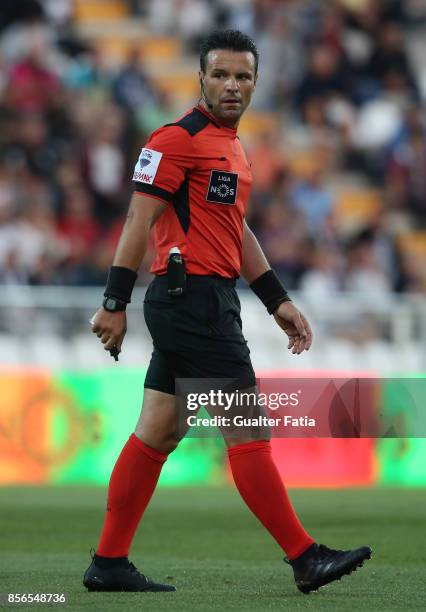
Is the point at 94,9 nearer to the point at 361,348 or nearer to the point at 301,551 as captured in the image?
the point at 361,348

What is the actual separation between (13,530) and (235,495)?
314cm

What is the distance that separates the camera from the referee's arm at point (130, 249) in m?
5.55

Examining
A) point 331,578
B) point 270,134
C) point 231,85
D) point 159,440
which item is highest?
point 270,134

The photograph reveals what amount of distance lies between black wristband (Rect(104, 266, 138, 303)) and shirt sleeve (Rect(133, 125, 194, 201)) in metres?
0.30

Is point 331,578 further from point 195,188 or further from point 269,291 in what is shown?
point 195,188

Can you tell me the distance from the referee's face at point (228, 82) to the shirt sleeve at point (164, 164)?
0.63ft

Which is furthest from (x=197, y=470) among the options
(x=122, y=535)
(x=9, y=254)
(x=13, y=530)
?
(x=122, y=535)

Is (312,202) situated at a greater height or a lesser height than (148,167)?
greater

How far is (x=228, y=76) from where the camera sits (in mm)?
5820

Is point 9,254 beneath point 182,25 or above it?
beneath

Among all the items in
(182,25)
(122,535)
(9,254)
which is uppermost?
(182,25)

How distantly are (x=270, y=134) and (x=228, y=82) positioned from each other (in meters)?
12.0

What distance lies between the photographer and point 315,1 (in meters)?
19.5

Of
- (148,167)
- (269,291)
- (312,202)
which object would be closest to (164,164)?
(148,167)
